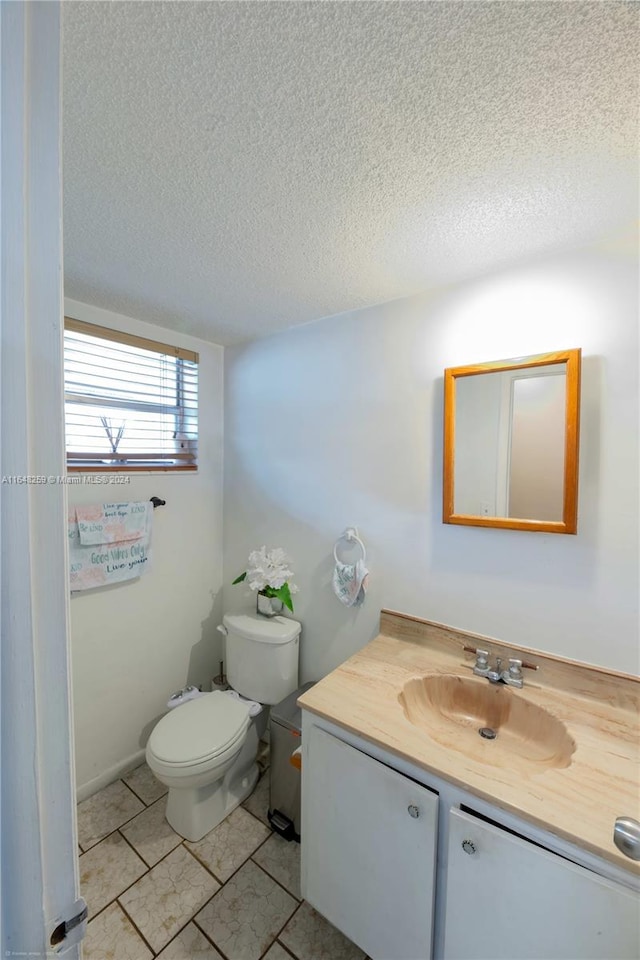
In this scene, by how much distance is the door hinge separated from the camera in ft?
1.33

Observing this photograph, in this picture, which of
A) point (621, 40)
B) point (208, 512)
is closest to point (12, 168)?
point (621, 40)

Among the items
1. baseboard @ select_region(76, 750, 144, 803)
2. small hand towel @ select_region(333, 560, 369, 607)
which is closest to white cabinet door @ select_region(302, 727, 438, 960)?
small hand towel @ select_region(333, 560, 369, 607)

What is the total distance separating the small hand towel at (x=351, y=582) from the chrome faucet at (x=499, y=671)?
20.6 inches

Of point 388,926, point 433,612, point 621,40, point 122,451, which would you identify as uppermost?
point 621,40

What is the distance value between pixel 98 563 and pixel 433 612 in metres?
1.50

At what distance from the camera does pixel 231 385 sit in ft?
7.23

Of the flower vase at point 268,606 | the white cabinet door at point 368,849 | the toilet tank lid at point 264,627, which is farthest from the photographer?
the flower vase at point 268,606

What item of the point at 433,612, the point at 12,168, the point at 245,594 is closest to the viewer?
the point at 12,168

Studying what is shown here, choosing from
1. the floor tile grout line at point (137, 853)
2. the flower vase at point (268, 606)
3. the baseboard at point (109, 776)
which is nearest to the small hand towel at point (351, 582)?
the flower vase at point (268, 606)

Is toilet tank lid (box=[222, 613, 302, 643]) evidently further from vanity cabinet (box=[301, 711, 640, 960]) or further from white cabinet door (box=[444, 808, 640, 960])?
white cabinet door (box=[444, 808, 640, 960])

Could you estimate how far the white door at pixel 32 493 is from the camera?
0.37 meters

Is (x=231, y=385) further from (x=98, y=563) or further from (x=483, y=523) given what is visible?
(x=483, y=523)

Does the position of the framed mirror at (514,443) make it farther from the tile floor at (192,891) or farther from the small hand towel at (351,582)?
the tile floor at (192,891)

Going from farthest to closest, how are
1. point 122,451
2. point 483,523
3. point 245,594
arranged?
point 245,594 < point 122,451 < point 483,523
